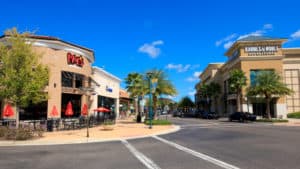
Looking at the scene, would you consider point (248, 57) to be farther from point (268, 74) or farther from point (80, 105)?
point (80, 105)

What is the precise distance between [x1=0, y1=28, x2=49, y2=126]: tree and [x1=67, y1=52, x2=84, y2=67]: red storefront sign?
17.6 m

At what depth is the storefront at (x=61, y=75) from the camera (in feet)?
114

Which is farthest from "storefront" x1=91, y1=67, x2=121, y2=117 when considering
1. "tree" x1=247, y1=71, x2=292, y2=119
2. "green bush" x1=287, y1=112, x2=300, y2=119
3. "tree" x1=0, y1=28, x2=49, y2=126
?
"green bush" x1=287, y1=112, x2=300, y2=119

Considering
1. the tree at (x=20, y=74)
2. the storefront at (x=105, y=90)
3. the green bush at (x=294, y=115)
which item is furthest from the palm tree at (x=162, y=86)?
the green bush at (x=294, y=115)

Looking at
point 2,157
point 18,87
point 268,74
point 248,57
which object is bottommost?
point 2,157

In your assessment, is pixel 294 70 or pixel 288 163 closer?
pixel 288 163

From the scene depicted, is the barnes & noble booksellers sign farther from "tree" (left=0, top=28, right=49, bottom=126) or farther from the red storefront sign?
"tree" (left=0, top=28, right=49, bottom=126)

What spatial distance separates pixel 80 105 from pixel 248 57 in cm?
3673

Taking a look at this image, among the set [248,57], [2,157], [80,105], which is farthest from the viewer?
[248,57]

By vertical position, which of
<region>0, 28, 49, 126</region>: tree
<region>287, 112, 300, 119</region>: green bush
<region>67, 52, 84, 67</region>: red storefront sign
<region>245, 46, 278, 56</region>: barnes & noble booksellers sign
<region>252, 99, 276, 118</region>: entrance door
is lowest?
<region>287, 112, 300, 119</region>: green bush

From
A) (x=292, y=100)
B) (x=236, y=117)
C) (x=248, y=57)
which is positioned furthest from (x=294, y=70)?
(x=236, y=117)

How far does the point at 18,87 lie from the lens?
727 inches

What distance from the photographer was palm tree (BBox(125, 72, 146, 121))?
1544 inches

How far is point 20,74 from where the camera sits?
18328mm
